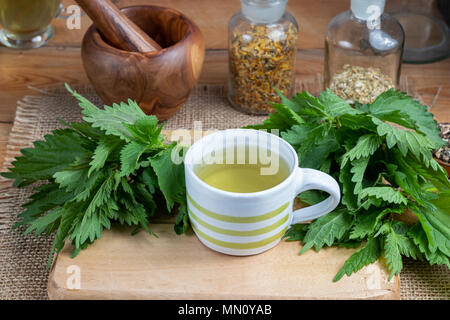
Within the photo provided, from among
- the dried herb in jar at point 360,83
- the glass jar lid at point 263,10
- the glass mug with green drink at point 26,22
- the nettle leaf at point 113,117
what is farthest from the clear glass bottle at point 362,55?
the glass mug with green drink at point 26,22

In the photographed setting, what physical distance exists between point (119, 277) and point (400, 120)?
40cm

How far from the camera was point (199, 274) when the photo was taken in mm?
709

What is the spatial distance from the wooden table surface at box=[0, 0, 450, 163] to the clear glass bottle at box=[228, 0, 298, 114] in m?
0.13

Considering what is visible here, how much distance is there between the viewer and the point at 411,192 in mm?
738

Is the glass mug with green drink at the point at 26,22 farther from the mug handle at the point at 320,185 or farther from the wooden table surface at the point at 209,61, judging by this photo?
the mug handle at the point at 320,185

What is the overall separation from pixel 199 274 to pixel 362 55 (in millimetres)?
620

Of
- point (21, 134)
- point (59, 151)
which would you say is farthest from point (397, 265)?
point (21, 134)

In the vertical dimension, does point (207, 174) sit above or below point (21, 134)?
above

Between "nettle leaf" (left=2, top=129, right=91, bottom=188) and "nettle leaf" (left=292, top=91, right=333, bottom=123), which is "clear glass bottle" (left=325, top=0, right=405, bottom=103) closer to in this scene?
"nettle leaf" (left=292, top=91, right=333, bottom=123)

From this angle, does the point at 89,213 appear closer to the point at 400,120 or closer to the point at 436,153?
the point at 400,120

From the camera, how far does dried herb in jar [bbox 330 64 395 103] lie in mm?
1088

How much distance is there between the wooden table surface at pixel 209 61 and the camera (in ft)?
3.85

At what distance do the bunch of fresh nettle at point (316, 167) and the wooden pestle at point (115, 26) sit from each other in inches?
9.9

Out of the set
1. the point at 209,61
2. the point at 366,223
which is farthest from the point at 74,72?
the point at 366,223
